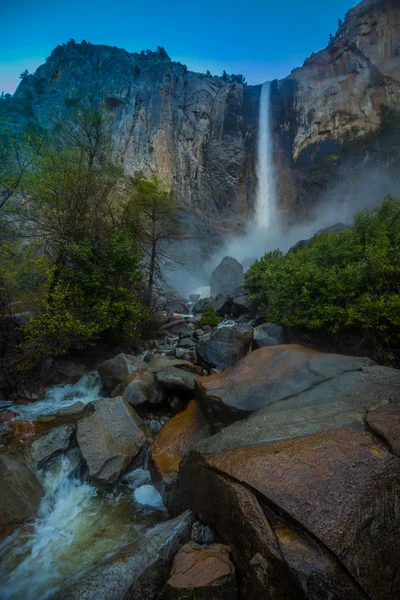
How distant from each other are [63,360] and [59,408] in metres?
2.28

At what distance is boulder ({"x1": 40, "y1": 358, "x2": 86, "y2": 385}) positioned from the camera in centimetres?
917

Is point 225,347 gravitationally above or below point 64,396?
above

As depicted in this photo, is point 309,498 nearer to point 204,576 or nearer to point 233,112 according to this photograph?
point 204,576

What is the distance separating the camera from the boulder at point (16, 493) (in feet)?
14.3

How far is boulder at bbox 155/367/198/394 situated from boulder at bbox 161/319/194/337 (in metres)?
8.10

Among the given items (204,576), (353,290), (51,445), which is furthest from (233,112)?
(204,576)

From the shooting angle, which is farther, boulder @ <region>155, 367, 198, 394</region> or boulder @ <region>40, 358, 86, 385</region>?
boulder @ <region>40, 358, 86, 385</region>

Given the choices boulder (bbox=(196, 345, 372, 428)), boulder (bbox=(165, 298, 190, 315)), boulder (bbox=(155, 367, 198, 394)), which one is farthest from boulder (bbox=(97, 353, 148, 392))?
boulder (bbox=(165, 298, 190, 315))

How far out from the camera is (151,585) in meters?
2.99

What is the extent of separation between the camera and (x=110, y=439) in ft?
19.1

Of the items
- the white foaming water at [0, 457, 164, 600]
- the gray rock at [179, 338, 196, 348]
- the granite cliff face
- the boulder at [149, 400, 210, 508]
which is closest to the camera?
the white foaming water at [0, 457, 164, 600]

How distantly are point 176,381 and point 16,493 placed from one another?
421 centimetres

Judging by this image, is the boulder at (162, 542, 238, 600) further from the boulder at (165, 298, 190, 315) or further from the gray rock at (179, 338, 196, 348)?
the boulder at (165, 298, 190, 315)

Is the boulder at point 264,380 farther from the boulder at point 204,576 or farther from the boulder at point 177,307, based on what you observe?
the boulder at point 177,307
